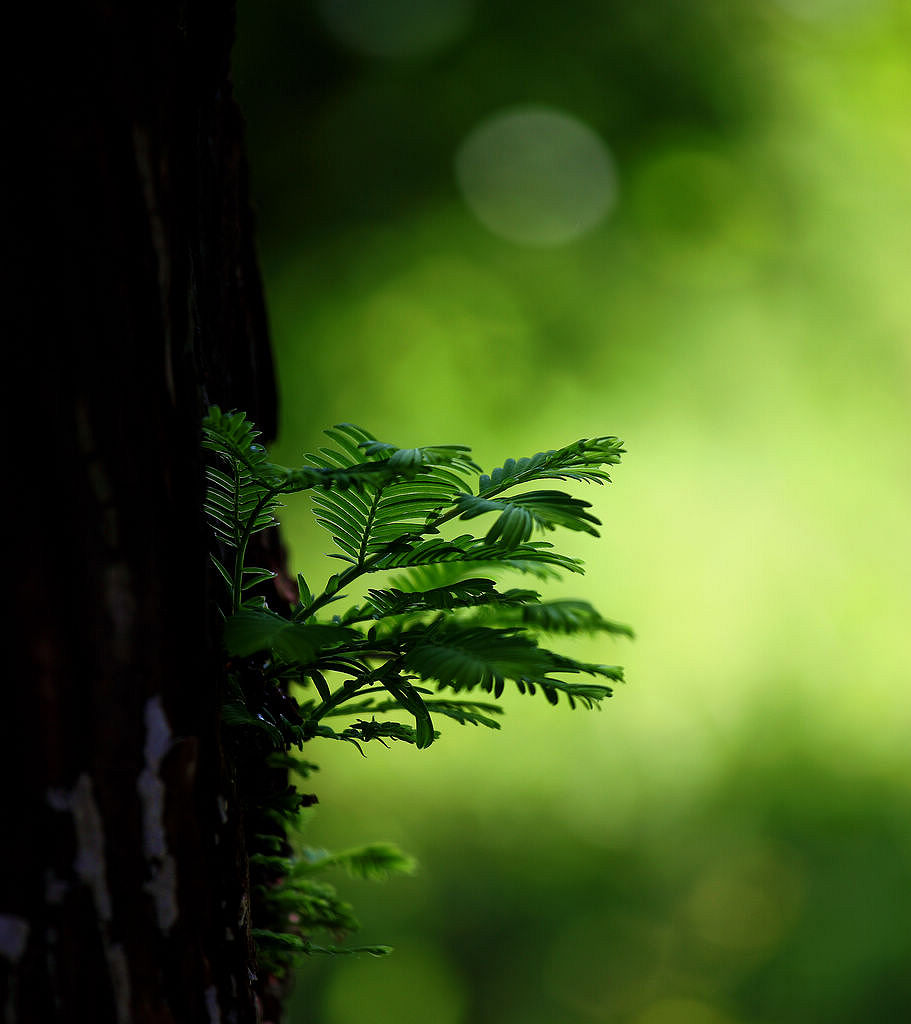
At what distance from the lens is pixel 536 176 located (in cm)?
367

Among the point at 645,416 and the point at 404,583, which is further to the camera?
the point at 645,416

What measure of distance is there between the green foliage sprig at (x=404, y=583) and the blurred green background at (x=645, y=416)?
2783 mm

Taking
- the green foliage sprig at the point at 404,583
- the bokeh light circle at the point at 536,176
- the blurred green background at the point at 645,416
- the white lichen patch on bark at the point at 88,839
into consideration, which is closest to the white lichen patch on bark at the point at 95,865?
the white lichen patch on bark at the point at 88,839

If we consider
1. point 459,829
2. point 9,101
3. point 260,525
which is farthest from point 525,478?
point 459,829

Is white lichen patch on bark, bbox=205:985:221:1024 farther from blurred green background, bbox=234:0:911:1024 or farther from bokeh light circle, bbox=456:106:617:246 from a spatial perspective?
bokeh light circle, bbox=456:106:617:246

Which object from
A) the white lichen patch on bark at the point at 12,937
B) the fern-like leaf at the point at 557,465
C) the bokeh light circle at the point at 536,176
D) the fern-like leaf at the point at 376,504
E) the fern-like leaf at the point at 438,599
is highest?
the bokeh light circle at the point at 536,176

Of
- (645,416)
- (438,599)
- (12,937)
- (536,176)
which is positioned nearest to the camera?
(12,937)

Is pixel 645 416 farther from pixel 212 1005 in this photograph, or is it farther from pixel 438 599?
pixel 212 1005

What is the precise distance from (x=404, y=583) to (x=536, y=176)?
3491 mm

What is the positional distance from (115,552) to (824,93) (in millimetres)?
3934

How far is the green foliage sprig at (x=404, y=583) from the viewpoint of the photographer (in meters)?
0.47

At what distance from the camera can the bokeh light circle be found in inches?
142

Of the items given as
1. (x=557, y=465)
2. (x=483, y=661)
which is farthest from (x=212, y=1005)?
(x=557, y=465)

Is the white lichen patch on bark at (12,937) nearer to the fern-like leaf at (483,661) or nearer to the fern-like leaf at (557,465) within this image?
the fern-like leaf at (483,661)
